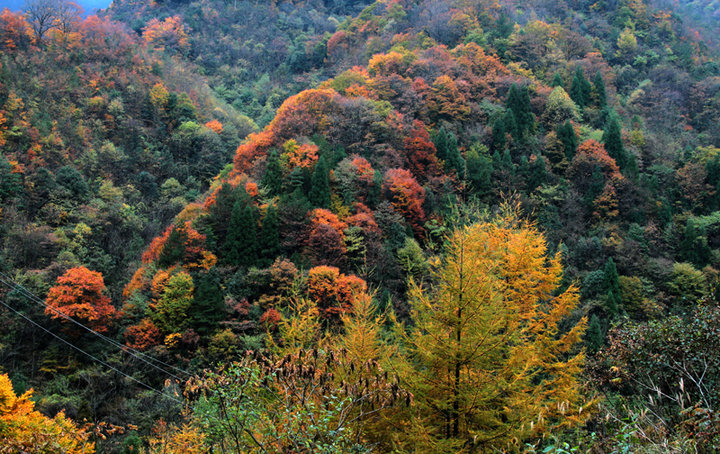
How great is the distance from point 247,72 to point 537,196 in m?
53.3

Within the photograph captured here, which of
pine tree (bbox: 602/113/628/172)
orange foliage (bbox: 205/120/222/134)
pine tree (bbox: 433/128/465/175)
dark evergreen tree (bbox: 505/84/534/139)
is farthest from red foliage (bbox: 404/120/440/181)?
orange foliage (bbox: 205/120/222/134)

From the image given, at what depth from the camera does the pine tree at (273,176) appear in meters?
31.7

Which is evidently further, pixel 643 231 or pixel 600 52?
pixel 600 52

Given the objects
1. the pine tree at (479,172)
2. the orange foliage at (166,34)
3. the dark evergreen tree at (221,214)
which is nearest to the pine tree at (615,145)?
the pine tree at (479,172)

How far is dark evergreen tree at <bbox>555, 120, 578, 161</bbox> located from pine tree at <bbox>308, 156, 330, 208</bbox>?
807 inches

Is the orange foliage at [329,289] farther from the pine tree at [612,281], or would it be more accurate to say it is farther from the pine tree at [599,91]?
the pine tree at [599,91]

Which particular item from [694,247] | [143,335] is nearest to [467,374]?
[143,335]

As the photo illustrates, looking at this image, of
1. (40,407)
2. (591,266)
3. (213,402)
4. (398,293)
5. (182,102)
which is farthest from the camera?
(182,102)

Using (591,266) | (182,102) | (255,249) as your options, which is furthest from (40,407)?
(182,102)

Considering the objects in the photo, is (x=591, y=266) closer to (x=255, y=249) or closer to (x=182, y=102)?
(x=255, y=249)

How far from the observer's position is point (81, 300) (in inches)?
1024

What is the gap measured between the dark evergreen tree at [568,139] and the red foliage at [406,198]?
47.3ft

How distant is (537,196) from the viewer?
35.5m

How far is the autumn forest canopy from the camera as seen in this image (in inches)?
305
